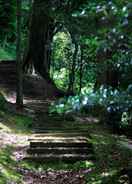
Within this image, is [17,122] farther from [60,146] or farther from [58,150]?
[58,150]

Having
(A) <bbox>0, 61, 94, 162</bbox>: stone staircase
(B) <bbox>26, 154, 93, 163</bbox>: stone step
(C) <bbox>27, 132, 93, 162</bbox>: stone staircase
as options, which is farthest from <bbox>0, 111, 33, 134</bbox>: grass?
(B) <bbox>26, 154, 93, 163</bbox>: stone step

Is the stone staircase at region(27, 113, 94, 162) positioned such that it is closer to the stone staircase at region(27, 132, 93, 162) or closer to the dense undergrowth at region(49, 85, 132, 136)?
the stone staircase at region(27, 132, 93, 162)

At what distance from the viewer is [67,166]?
9.23 m

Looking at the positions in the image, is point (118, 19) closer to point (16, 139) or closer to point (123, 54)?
point (123, 54)

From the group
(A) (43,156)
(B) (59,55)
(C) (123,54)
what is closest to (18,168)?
(A) (43,156)

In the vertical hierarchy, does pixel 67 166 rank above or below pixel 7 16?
below

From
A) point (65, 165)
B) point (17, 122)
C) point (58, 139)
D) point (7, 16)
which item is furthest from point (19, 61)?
point (7, 16)

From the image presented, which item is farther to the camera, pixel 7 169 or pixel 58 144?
pixel 58 144

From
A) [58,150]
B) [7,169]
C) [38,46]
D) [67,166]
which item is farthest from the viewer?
[38,46]

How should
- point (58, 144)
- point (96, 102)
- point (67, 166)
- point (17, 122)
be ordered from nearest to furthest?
point (96, 102)
point (67, 166)
point (58, 144)
point (17, 122)

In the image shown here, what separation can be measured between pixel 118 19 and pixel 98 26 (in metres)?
0.25

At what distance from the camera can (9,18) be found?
2459cm

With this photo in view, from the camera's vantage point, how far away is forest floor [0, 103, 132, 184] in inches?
313

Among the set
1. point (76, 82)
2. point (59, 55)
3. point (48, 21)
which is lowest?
point (76, 82)
